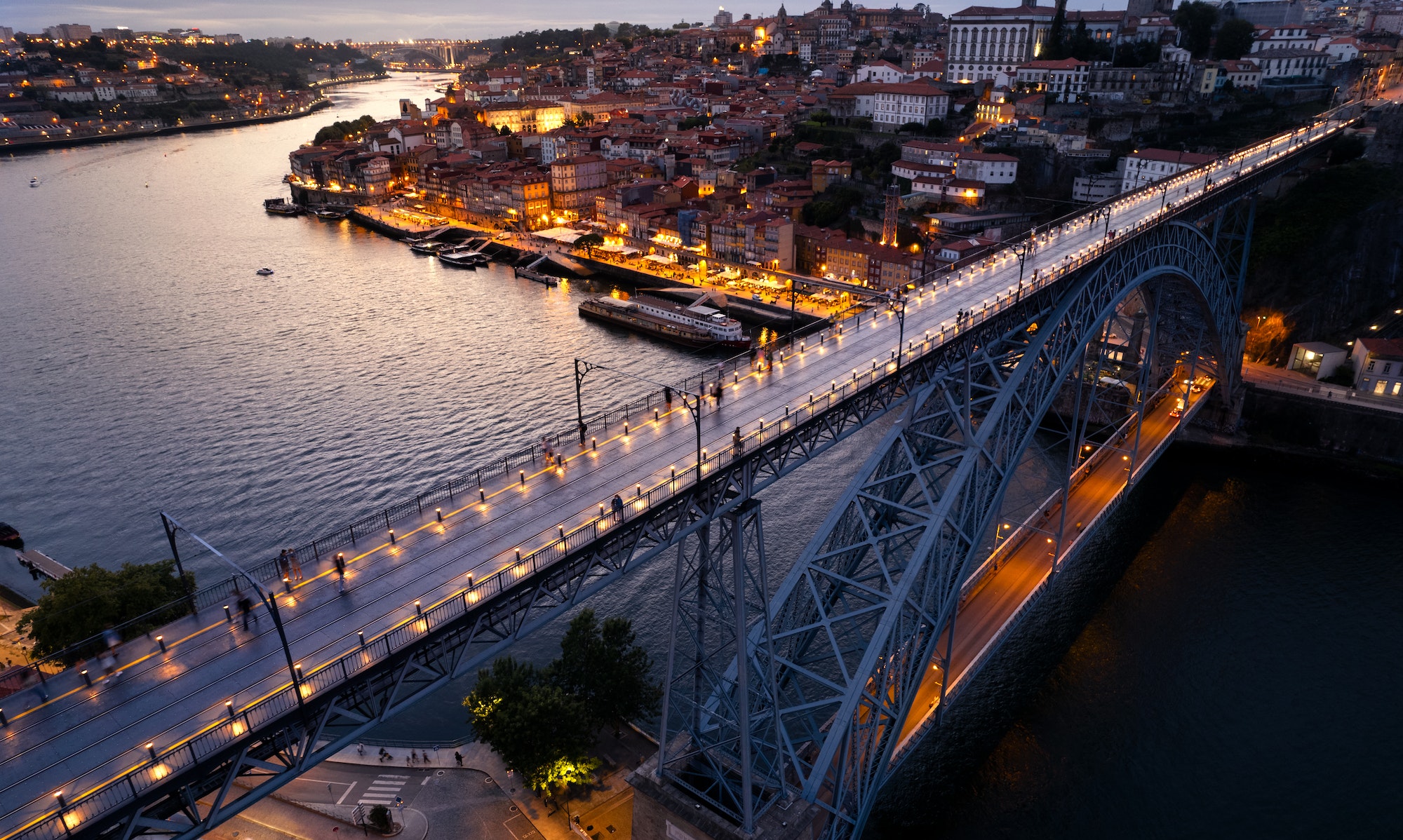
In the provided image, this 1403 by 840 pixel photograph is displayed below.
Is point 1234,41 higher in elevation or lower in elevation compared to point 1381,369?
higher

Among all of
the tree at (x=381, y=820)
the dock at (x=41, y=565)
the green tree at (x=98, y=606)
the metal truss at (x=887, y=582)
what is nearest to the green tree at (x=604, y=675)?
the metal truss at (x=887, y=582)

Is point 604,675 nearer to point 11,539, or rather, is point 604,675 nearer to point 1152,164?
point 11,539

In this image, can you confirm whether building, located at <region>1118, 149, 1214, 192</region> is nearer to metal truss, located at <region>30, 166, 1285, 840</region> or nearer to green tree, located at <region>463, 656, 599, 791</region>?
metal truss, located at <region>30, 166, 1285, 840</region>

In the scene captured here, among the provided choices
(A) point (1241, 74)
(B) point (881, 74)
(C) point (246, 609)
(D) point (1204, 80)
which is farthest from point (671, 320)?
(A) point (1241, 74)

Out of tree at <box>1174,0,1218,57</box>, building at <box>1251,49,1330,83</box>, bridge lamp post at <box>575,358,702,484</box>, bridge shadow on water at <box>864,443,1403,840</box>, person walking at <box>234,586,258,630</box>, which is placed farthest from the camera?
tree at <box>1174,0,1218,57</box>

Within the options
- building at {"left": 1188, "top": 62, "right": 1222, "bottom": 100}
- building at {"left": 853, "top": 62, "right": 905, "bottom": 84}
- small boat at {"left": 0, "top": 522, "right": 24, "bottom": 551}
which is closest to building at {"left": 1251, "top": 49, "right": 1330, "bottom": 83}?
building at {"left": 1188, "top": 62, "right": 1222, "bottom": 100}

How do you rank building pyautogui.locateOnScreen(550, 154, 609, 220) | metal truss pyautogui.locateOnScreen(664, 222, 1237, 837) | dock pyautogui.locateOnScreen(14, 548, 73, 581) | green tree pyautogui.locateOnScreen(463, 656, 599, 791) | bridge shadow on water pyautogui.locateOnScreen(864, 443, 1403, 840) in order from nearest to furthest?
metal truss pyautogui.locateOnScreen(664, 222, 1237, 837)
green tree pyautogui.locateOnScreen(463, 656, 599, 791)
bridge shadow on water pyautogui.locateOnScreen(864, 443, 1403, 840)
dock pyautogui.locateOnScreen(14, 548, 73, 581)
building pyautogui.locateOnScreen(550, 154, 609, 220)

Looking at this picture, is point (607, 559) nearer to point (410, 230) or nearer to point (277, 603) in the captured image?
point (277, 603)
